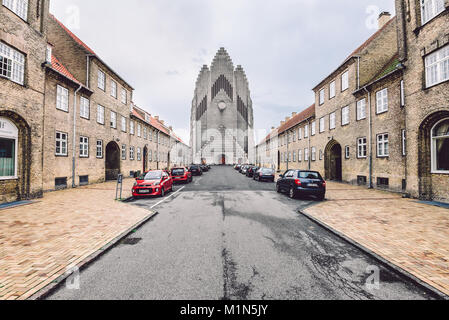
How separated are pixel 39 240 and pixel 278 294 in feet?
16.8

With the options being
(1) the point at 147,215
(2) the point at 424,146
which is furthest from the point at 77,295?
(2) the point at 424,146

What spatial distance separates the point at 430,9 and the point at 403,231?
36.4 ft

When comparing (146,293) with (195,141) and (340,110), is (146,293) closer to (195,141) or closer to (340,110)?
(340,110)

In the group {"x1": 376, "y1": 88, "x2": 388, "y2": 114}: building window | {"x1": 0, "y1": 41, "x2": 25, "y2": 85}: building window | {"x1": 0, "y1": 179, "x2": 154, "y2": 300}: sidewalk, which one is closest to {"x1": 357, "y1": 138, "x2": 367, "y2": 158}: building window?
{"x1": 376, "y1": 88, "x2": 388, "y2": 114}: building window

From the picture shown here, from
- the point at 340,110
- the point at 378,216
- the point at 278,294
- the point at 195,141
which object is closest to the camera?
the point at 278,294

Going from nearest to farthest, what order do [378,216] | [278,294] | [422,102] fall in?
[278,294]
[378,216]
[422,102]

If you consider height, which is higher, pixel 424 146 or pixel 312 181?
pixel 424 146

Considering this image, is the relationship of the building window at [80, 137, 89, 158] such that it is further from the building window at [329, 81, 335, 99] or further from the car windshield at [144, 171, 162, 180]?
the building window at [329, 81, 335, 99]

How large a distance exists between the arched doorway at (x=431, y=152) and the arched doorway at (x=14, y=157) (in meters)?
18.3

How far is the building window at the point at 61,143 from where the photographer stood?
13.3 metres

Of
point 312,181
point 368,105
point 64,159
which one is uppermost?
point 368,105

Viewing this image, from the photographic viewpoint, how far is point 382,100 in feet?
46.1

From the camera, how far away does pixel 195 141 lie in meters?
69.8

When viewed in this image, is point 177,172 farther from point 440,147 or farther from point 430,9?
point 430,9
